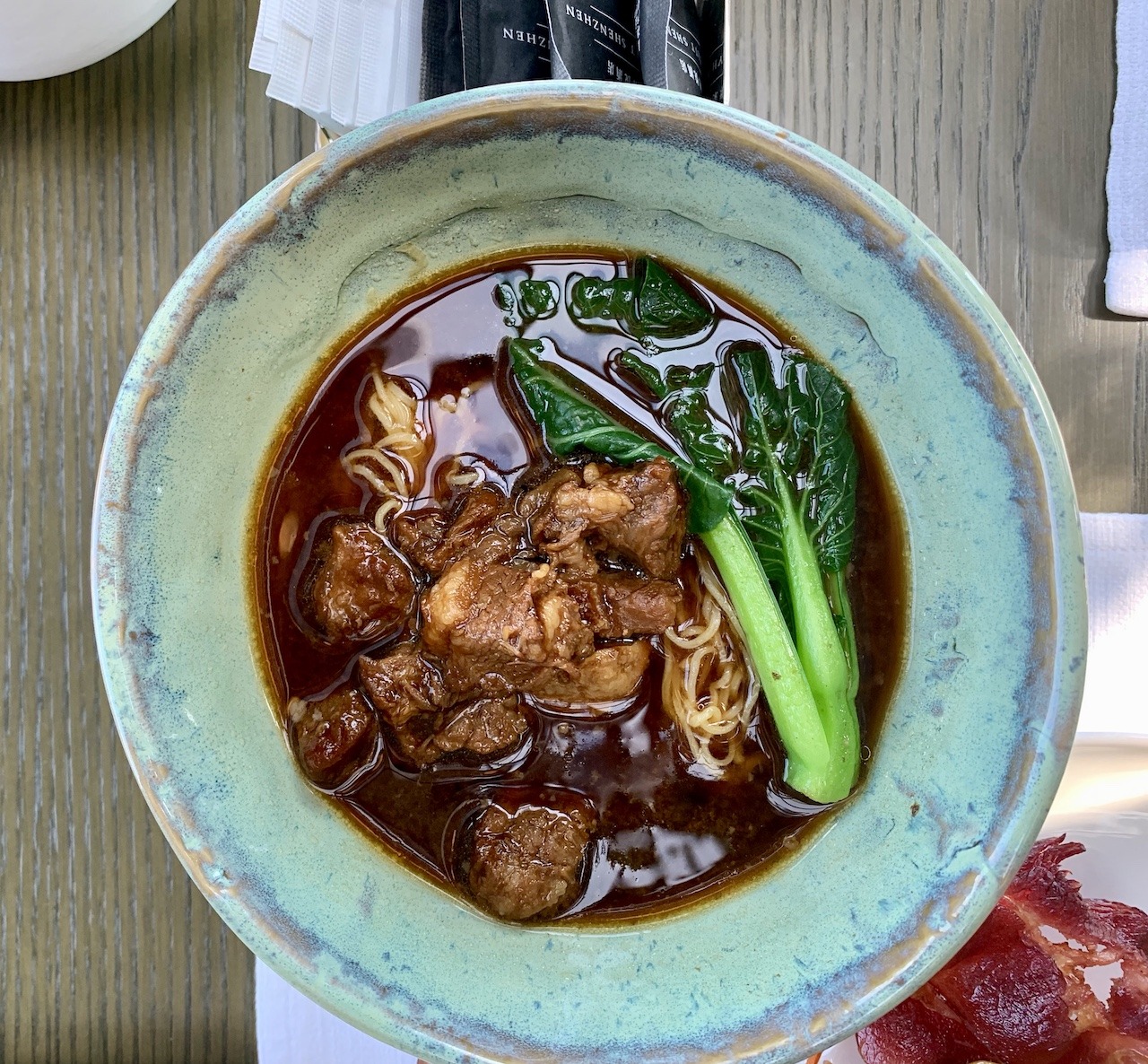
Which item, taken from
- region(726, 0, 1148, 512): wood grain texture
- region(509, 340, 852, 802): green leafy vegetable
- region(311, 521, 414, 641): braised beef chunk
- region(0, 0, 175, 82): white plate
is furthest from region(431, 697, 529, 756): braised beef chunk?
region(0, 0, 175, 82): white plate

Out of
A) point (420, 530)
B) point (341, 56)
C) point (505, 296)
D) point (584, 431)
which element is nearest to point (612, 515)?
point (584, 431)

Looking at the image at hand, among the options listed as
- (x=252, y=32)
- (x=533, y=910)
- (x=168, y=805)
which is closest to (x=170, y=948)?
(x=168, y=805)

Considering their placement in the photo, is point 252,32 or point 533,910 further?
point 252,32

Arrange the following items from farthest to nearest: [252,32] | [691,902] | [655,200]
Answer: [252,32] → [691,902] → [655,200]

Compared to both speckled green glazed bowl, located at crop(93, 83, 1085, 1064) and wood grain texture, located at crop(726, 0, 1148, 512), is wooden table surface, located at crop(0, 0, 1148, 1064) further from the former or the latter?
speckled green glazed bowl, located at crop(93, 83, 1085, 1064)

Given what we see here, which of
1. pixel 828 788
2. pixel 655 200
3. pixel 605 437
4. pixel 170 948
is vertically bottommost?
pixel 170 948

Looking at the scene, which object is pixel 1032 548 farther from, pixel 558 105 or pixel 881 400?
pixel 558 105

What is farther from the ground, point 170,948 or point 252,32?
point 252,32

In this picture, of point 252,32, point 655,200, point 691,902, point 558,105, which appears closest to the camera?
point 558,105
